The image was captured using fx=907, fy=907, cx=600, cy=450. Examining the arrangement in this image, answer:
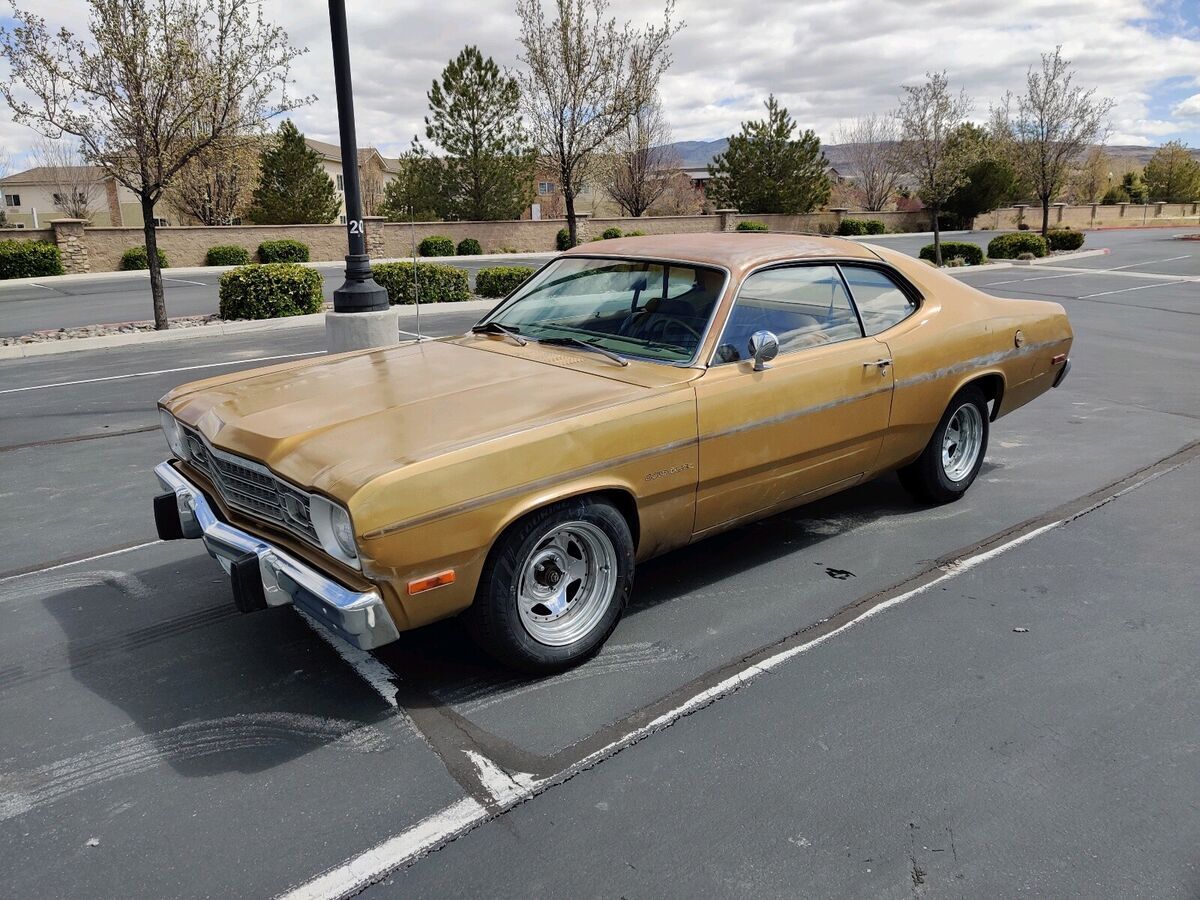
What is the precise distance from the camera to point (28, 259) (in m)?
27.5

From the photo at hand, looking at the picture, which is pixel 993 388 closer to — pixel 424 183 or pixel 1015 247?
pixel 1015 247

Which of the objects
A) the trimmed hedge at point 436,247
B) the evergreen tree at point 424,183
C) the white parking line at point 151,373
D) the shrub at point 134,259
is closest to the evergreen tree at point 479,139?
the evergreen tree at point 424,183

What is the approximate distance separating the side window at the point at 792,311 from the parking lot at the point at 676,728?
Result: 1.18m

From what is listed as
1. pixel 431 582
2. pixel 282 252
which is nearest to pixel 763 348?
pixel 431 582

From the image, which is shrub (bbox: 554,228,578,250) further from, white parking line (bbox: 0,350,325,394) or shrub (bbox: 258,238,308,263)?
white parking line (bbox: 0,350,325,394)

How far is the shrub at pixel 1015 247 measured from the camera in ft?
99.2

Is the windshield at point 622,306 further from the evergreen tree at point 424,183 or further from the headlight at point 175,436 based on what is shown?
the evergreen tree at point 424,183

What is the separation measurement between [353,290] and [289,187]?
30612 millimetres

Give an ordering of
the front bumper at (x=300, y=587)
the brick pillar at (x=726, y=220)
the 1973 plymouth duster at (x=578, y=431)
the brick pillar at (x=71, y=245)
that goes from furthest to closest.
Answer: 1. the brick pillar at (x=726, y=220)
2. the brick pillar at (x=71, y=245)
3. the 1973 plymouth duster at (x=578, y=431)
4. the front bumper at (x=300, y=587)

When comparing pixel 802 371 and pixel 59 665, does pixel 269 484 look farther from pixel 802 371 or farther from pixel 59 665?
pixel 802 371

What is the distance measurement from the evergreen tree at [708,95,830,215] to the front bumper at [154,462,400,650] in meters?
45.3

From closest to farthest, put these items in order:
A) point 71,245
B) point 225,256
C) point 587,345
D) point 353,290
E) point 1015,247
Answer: point 587,345, point 353,290, point 71,245, point 1015,247, point 225,256

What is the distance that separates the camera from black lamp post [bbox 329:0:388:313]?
9.15m

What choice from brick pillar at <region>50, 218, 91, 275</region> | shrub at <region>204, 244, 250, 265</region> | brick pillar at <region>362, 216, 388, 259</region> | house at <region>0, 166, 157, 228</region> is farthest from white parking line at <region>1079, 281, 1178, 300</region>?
house at <region>0, 166, 157, 228</region>
